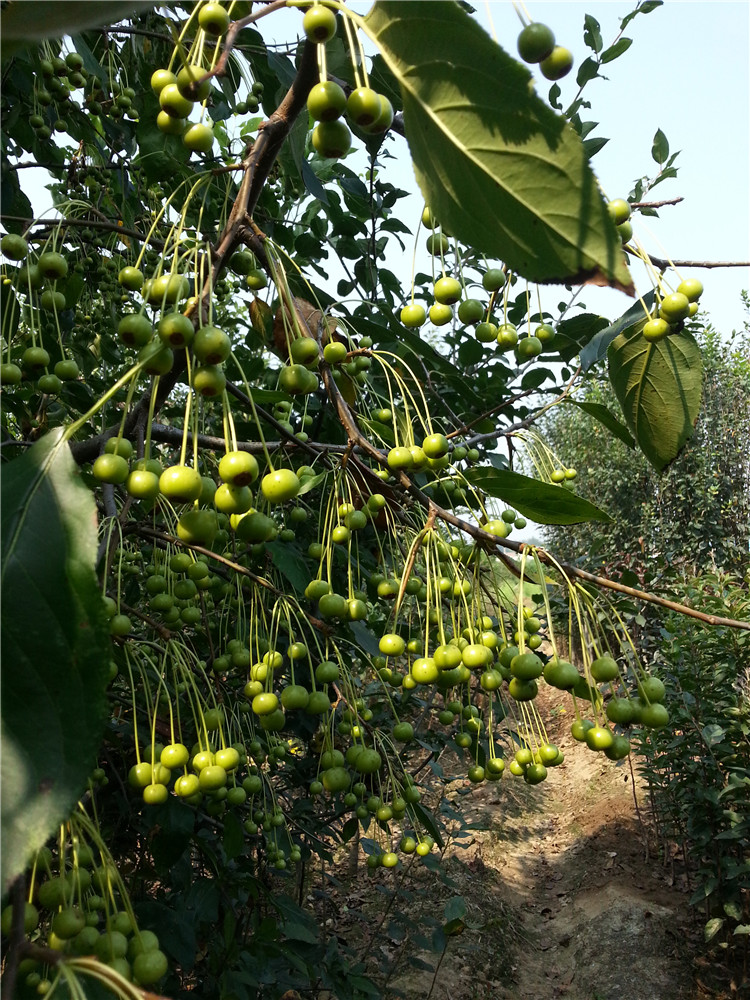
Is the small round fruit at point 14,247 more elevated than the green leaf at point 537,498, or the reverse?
the small round fruit at point 14,247

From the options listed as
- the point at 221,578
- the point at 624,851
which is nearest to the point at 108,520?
the point at 221,578

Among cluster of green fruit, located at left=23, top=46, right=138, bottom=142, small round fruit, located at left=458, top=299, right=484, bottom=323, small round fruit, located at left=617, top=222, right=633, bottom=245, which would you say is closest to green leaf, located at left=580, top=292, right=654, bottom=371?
small round fruit, located at left=617, top=222, right=633, bottom=245

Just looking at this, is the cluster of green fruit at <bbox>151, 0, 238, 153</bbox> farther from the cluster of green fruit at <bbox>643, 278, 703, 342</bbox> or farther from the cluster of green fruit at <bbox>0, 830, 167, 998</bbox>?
the cluster of green fruit at <bbox>0, 830, 167, 998</bbox>

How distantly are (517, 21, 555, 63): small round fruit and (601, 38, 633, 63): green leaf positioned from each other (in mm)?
2534

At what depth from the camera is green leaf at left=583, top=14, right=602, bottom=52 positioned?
113 inches

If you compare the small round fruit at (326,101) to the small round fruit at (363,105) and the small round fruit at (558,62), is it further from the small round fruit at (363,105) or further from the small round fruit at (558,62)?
the small round fruit at (558,62)

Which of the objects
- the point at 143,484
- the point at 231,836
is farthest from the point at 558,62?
the point at 231,836

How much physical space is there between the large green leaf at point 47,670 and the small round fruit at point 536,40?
0.72 metres

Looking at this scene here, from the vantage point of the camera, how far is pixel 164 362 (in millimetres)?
860

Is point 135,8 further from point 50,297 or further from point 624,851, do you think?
point 624,851

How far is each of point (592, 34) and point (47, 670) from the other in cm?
328

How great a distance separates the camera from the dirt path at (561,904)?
4.51m

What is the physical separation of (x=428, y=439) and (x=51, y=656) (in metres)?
0.71

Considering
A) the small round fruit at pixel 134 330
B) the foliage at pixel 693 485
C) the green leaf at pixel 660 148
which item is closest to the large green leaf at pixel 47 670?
the small round fruit at pixel 134 330
